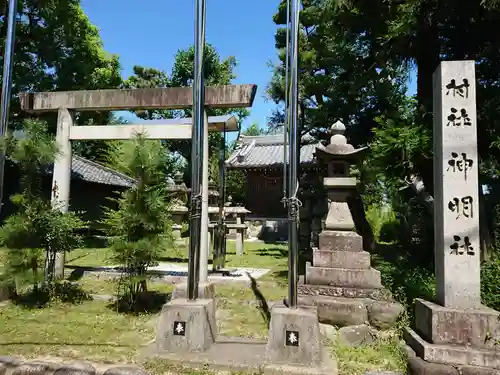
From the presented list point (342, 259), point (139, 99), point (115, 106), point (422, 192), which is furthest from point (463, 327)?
point (115, 106)

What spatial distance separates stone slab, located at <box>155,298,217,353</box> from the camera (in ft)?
14.5

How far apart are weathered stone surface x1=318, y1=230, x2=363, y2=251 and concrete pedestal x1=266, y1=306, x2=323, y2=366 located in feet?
A: 9.87

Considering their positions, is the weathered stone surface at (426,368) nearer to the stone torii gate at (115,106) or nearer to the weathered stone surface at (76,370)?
the weathered stone surface at (76,370)

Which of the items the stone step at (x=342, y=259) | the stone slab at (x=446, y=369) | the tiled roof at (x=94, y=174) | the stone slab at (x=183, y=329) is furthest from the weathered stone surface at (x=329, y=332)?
the tiled roof at (x=94, y=174)

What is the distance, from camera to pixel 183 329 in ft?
14.6

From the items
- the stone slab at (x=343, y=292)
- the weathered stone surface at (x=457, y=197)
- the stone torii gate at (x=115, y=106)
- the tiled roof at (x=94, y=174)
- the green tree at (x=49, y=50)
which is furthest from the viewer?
the tiled roof at (x=94, y=174)

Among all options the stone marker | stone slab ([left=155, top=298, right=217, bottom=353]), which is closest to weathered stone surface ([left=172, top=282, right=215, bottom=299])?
stone slab ([left=155, top=298, right=217, bottom=353])

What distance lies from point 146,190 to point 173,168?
16.4 m

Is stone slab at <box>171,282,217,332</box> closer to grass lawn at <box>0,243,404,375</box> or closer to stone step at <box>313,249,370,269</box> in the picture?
grass lawn at <box>0,243,404,375</box>

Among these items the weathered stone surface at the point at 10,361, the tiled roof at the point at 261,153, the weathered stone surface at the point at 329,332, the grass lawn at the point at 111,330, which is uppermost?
the tiled roof at the point at 261,153

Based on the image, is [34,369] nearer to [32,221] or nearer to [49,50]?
[32,221]

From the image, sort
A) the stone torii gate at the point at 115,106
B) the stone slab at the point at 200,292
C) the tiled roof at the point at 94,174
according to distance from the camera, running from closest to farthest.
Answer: the stone slab at the point at 200,292
the stone torii gate at the point at 115,106
the tiled roof at the point at 94,174

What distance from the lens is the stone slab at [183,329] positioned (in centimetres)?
441

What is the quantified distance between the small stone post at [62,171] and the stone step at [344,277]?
5276mm
